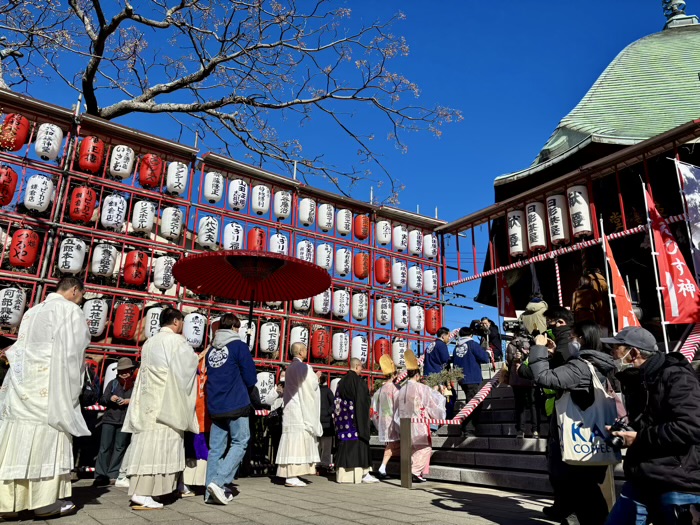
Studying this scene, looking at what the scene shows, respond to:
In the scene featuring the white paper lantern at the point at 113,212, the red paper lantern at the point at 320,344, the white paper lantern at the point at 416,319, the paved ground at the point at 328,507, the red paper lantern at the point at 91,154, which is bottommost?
the paved ground at the point at 328,507

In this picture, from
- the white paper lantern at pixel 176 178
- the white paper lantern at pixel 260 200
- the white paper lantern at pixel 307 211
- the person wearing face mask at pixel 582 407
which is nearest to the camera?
the person wearing face mask at pixel 582 407

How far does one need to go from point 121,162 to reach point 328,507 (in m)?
10.1

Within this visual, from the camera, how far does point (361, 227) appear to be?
1658 cm

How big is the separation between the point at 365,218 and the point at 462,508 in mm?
12191

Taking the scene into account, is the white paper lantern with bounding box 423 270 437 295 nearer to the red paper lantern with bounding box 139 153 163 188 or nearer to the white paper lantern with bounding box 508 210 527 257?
the white paper lantern with bounding box 508 210 527 257

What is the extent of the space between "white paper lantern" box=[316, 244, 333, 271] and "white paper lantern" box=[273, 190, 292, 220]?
147 cm

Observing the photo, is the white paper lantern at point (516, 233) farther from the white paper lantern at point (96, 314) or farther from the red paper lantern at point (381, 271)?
the white paper lantern at point (96, 314)

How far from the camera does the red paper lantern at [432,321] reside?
17.2 metres

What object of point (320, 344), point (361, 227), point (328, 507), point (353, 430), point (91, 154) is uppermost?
point (361, 227)

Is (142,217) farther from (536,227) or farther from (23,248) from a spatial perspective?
(536,227)

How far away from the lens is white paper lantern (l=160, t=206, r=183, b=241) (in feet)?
40.9

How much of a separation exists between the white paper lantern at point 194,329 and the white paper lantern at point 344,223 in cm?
559

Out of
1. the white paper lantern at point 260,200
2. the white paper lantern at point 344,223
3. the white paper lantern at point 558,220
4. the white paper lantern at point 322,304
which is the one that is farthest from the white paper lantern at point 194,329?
the white paper lantern at point 558,220

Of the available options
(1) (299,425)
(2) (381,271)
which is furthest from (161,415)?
(2) (381,271)
